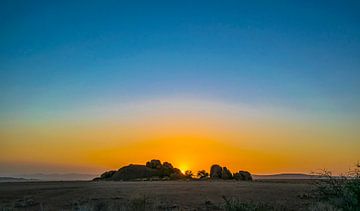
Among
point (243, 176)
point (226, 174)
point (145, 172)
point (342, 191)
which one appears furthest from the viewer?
point (145, 172)

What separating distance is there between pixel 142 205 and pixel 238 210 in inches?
360

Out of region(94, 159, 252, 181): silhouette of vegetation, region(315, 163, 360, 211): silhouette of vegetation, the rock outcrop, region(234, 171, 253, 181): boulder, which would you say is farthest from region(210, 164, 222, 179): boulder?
region(315, 163, 360, 211): silhouette of vegetation

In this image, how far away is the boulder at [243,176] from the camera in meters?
78.0

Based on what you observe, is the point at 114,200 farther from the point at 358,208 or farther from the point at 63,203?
the point at 358,208

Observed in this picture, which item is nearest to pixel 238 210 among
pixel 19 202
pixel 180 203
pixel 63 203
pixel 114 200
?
pixel 180 203

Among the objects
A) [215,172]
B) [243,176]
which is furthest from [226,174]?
[243,176]

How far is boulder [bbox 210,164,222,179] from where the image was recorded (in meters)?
79.6

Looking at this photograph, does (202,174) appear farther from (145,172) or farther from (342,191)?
(342,191)

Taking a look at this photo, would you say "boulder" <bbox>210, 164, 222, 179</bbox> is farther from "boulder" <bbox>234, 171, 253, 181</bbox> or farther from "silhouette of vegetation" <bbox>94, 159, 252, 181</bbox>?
"boulder" <bbox>234, 171, 253, 181</bbox>

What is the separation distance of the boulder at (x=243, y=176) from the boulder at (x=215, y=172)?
2908 mm

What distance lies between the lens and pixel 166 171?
278 ft

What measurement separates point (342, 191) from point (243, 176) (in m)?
58.0

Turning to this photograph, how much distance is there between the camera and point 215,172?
265 ft

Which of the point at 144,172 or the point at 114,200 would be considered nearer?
the point at 114,200
